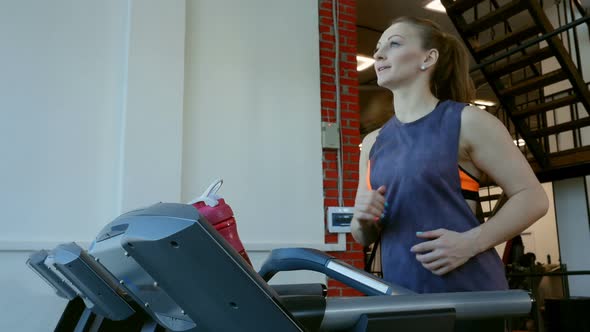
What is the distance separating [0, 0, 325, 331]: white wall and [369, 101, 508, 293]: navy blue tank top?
2.15m

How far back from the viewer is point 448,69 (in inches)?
57.4

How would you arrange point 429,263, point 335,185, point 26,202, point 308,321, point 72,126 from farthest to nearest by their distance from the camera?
point 335,185 → point 72,126 → point 26,202 → point 429,263 → point 308,321

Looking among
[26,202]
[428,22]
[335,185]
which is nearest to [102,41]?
[26,202]

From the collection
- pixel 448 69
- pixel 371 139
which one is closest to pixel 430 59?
pixel 448 69

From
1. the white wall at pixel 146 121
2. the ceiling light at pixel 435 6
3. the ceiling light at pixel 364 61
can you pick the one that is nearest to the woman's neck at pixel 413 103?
the white wall at pixel 146 121

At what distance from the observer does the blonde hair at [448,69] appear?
56.9 inches

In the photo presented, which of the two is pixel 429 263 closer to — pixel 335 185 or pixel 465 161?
pixel 465 161

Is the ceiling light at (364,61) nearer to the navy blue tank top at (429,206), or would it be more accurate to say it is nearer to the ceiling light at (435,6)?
the ceiling light at (435,6)

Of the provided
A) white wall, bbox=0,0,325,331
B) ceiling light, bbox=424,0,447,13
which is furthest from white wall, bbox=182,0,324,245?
ceiling light, bbox=424,0,447,13

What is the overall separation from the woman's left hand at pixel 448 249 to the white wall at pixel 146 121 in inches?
89.9

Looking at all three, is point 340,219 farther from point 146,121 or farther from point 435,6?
point 435,6

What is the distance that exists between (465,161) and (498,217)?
16cm

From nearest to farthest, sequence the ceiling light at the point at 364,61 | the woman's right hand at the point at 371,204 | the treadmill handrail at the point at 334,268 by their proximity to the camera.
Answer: the treadmill handrail at the point at 334,268, the woman's right hand at the point at 371,204, the ceiling light at the point at 364,61

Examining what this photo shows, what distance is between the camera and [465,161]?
127 centimetres
